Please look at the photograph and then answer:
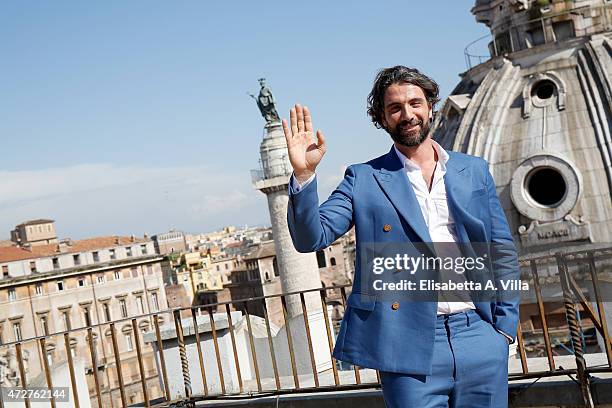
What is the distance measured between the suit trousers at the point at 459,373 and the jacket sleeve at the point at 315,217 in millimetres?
374

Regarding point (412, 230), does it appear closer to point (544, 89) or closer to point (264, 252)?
point (544, 89)

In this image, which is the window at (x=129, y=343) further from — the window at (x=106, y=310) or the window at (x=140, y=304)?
the window at (x=140, y=304)

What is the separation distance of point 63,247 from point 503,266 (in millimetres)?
38837

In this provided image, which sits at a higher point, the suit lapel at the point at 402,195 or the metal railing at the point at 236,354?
the suit lapel at the point at 402,195

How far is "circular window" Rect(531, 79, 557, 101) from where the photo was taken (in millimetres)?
23317

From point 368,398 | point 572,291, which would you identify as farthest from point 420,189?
point 368,398

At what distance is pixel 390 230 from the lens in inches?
97.9

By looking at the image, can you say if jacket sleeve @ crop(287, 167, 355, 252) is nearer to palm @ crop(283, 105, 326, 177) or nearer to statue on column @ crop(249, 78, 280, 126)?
palm @ crop(283, 105, 326, 177)

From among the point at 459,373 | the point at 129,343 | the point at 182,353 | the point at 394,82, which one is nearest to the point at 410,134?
the point at 394,82

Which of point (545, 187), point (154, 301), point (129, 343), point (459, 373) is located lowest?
point (129, 343)

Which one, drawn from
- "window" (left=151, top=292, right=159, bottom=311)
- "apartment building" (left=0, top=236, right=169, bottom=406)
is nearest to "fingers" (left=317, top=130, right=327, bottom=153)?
"apartment building" (left=0, top=236, right=169, bottom=406)

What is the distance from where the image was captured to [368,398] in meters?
4.43

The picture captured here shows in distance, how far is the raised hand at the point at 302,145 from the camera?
240 centimetres

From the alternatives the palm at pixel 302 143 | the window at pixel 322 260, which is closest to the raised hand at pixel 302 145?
the palm at pixel 302 143
